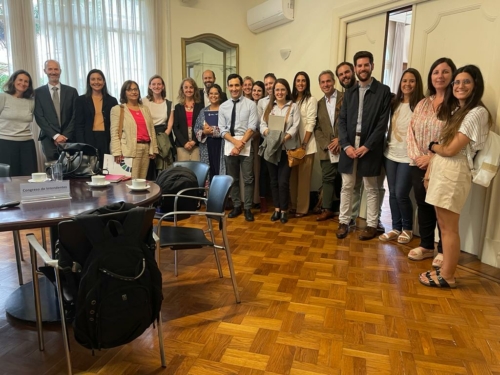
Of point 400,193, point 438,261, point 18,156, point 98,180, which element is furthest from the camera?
point 18,156

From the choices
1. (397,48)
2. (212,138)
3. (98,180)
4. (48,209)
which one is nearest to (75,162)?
(98,180)

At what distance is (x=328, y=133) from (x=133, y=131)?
2.04 meters

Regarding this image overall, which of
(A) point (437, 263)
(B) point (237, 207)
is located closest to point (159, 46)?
(B) point (237, 207)

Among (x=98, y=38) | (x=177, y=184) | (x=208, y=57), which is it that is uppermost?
(x=98, y=38)

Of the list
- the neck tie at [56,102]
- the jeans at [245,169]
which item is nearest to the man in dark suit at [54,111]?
the neck tie at [56,102]

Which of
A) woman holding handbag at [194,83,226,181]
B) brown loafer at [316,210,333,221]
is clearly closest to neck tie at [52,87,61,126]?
woman holding handbag at [194,83,226,181]

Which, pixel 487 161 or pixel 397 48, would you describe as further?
pixel 397 48

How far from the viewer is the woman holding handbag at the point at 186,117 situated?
4.41 meters

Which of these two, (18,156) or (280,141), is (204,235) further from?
(18,156)

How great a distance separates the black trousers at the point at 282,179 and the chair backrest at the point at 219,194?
1.72 meters

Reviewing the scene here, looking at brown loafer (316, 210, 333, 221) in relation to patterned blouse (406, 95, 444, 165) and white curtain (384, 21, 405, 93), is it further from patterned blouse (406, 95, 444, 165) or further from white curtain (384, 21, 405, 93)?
white curtain (384, 21, 405, 93)

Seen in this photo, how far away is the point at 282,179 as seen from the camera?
4.13 metres

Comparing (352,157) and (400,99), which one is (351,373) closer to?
(352,157)

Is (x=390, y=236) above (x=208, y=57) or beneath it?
beneath
